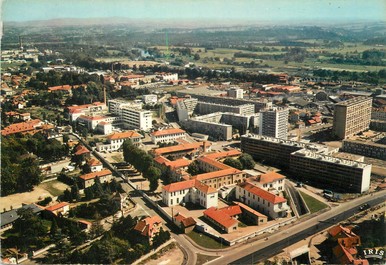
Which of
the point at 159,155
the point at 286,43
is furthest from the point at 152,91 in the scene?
the point at 286,43

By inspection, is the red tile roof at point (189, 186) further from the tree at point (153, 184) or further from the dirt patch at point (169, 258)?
the dirt patch at point (169, 258)

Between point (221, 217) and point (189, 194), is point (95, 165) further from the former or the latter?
point (221, 217)

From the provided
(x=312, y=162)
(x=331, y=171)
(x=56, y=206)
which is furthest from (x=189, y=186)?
(x=331, y=171)

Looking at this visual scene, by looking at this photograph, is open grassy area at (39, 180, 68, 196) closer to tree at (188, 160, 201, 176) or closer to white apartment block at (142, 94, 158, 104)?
tree at (188, 160, 201, 176)

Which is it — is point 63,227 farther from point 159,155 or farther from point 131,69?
point 131,69

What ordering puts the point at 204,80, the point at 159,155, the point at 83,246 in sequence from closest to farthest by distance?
the point at 83,246
the point at 159,155
the point at 204,80

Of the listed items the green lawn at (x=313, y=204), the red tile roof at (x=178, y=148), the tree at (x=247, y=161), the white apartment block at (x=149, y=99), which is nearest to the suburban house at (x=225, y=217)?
the green lawn at (x=313, y=204)

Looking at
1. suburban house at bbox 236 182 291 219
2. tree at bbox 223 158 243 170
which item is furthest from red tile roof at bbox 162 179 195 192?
tree at bbox 223 158 243 170
